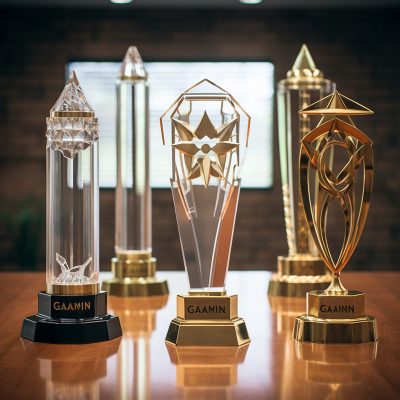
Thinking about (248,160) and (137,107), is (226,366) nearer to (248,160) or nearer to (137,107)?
(137,107)

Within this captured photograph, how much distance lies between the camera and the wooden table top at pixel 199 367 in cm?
107

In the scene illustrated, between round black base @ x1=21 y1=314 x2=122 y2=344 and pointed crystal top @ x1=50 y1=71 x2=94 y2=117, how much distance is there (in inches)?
13.1

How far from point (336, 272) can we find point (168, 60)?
5019mm

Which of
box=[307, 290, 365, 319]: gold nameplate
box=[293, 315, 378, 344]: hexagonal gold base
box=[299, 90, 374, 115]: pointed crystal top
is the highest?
box=[299, 90, 374, 115]: pointed crystal top

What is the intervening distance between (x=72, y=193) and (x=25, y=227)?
16.3 feet

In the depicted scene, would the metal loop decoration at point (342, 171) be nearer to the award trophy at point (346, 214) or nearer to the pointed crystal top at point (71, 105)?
the award trophy at point (346, 214)

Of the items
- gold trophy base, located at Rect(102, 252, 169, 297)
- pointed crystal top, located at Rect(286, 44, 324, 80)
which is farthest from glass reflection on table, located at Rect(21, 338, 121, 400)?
pointed crystal top, located at Rect(286, 44, 324, 80)

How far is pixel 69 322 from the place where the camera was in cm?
140

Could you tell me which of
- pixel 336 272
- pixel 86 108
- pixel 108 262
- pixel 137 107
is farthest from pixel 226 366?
pixel 108 262

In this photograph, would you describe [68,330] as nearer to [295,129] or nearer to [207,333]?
[207,333]

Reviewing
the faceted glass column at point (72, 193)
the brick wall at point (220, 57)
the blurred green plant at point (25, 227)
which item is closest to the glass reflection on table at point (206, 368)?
the faceted glass column at point (72, 193)

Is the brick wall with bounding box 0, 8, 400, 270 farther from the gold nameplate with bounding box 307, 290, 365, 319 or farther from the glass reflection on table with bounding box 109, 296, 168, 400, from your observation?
the gold nameplate with bounding box 307, 290, 365, 319

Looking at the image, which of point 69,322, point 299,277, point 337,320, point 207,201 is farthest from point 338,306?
point 299,277

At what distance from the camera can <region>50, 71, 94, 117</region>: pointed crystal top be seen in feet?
4.74
